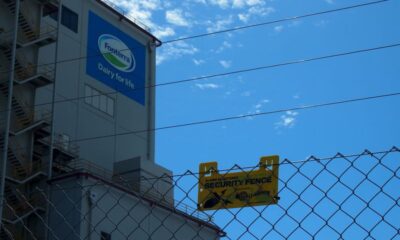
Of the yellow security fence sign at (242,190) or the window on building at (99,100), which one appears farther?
the window on building at (99,100)

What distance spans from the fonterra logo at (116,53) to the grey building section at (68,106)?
0.07 m

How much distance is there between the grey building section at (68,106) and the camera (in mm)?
35812

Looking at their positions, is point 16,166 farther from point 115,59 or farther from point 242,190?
point 242,190

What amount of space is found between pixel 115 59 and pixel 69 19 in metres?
3.83

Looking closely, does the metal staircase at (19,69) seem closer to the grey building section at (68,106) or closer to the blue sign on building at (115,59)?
the grey building section at (68,106)

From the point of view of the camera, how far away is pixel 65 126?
3962cm

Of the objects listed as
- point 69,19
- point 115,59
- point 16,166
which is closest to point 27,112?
point 16,166

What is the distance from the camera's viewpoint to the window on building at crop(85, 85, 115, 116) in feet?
137

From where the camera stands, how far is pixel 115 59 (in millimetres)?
44344

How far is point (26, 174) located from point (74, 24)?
9.92 metres

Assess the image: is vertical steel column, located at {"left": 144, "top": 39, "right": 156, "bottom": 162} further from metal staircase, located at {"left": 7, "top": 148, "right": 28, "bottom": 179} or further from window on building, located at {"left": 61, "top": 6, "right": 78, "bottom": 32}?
metal staircase, located at {"left": 7, "top": 148, "right": 28, "bottom": 179}

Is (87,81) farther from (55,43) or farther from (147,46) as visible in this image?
(147,46)

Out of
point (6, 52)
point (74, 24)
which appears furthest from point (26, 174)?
point (74, 24)

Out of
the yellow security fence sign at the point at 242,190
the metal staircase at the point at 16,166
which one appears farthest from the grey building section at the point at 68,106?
the yellow security fence sign at the point at 242,190
